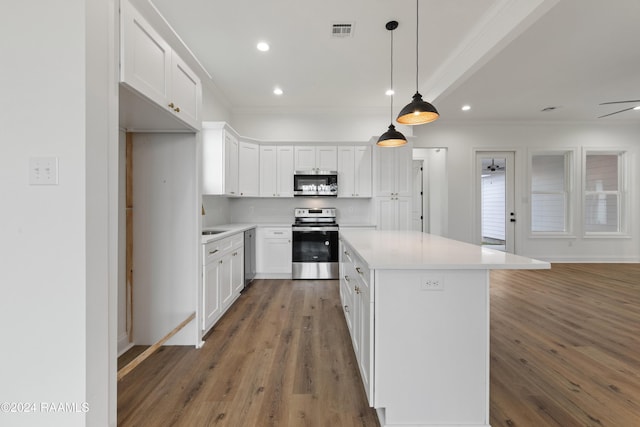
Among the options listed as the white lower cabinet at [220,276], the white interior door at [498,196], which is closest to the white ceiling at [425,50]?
the white interior door at [498,196]

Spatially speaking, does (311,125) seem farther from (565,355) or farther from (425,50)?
(565,355)

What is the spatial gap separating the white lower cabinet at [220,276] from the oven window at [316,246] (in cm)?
104

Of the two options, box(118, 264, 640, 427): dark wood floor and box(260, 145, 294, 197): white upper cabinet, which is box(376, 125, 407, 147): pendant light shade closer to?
box(118, 264, 640, 427): dark wood floor

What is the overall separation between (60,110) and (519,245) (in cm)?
697

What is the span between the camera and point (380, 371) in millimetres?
1337

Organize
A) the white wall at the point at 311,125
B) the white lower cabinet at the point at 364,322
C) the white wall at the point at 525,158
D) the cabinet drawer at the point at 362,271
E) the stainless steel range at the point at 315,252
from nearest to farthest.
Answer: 1. the white lower cabinet at the point at 364,322
2. the cabinet drawer at the point at 362,271
3. the stainless steel range at the point at 315,252
4. the white wall at the point at 311,125
5. the white wall at the point at 525,158

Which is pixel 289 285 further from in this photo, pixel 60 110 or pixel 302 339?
pixel 60 110

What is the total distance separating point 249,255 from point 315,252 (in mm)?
1048

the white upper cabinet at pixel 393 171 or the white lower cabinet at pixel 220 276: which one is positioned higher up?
the white upper cabinet at pixel 393 171

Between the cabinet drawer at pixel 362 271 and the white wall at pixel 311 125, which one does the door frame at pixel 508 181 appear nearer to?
the white wall at pixel 311 125

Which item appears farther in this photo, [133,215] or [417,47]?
[417,47]

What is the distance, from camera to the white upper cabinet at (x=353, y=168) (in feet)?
→ 15.1

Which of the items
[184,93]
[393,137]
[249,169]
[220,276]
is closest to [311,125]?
[249,169]

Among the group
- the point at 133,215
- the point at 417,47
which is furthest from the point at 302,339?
the point at 417,47
